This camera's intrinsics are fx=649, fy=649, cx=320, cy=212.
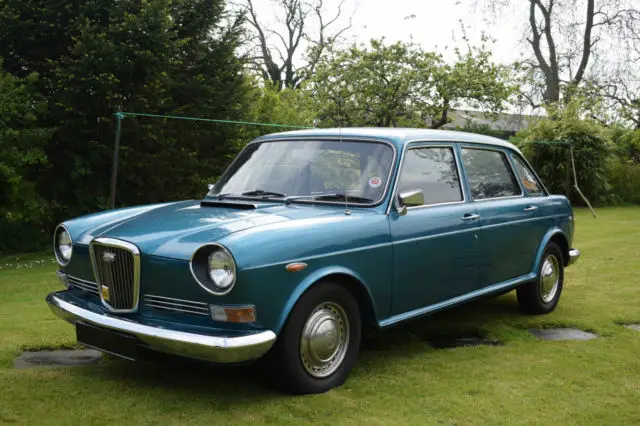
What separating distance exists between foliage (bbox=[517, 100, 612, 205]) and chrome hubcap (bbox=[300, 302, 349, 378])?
18527mm

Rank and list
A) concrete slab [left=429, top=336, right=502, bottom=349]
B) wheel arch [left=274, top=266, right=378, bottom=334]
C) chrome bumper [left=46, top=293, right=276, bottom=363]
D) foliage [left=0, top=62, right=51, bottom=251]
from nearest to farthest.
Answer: chrome bumper [left=46, top=293, right=276, bottom=363], wheel arch [left=274, top=266, right=378, bottom=334], concrete slab [left=429, top=336, right=502, bottom=349], foliage [left=0, top=62, right=51, bottom=251]

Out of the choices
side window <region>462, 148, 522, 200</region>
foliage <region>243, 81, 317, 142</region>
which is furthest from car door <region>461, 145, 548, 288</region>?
foliage <region>243, 81, 317, 142</region>

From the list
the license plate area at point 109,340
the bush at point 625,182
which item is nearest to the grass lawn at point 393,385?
the license plate area at point 109,340

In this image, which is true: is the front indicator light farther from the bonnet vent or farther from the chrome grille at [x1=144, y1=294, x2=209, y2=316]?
the bonnet vent

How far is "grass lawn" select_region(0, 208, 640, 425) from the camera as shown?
3635 millimetres

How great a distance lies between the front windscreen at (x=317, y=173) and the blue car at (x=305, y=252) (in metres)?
0.01

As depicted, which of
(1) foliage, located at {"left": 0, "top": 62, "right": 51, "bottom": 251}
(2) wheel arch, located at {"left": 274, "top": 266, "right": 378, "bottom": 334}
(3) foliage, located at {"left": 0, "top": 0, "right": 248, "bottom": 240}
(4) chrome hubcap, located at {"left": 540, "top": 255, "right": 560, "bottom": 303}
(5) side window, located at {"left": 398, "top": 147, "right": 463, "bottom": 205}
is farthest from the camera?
(3) foliage, located at {"left": 0, "top": 0, "right": 248, "bottom": 240}

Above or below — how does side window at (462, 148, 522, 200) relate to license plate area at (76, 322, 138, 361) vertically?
above

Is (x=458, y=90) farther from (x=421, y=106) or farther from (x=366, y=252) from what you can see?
(x=366, y=252)

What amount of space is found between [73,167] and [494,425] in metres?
9.72

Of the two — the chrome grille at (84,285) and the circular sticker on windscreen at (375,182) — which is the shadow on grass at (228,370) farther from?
the circular sticker on windscreen at (375,182)

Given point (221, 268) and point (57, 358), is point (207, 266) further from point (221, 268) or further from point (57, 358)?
point (57, 358)

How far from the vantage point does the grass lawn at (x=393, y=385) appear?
3635 mm

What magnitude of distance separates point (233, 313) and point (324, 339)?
71 centimetres
